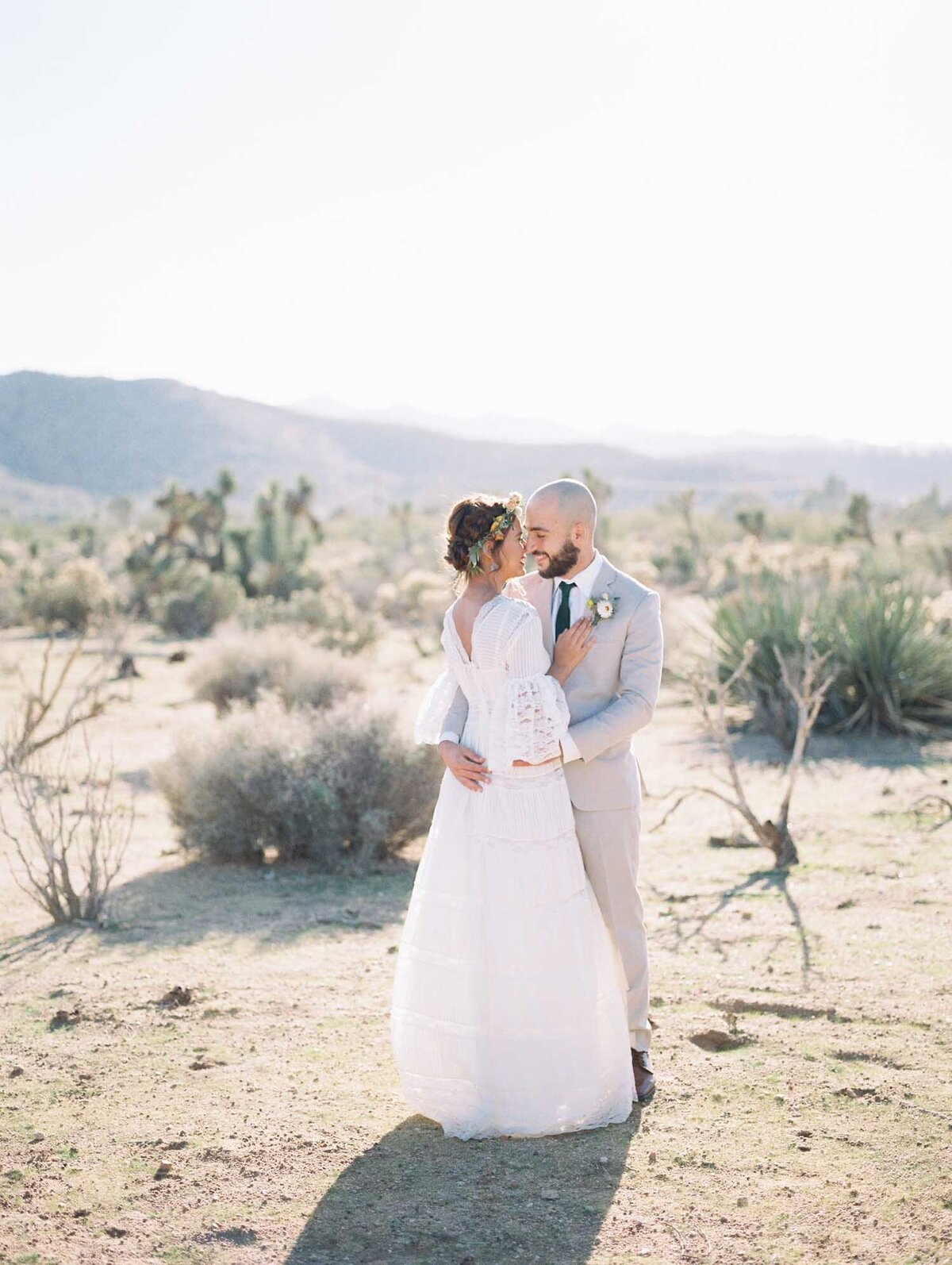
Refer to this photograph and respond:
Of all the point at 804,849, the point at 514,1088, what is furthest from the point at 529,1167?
the point at 804,849

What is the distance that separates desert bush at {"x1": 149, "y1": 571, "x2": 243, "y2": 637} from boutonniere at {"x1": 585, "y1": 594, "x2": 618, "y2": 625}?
19443 mm

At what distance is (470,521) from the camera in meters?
3.91

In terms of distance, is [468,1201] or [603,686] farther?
[603,686]

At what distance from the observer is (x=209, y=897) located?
7.13m

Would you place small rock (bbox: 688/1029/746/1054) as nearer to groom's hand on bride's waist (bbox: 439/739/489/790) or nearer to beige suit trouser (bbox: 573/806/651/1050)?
beige suit trouser (bbox: 573/806/651/1050)

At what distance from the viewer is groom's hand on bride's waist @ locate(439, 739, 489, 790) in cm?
400

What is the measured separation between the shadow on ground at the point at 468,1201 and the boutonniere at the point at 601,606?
1.65 meters

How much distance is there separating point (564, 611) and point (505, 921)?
1.02m

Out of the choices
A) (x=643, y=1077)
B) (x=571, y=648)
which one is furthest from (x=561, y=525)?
(x=643, y=1077)

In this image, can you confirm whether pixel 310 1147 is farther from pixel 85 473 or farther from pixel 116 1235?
pixel 85 473

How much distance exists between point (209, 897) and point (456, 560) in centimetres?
386

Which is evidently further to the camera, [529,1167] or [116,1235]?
[529,1167]

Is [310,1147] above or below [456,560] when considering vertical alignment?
below

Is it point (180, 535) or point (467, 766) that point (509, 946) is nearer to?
point (467, 766)
